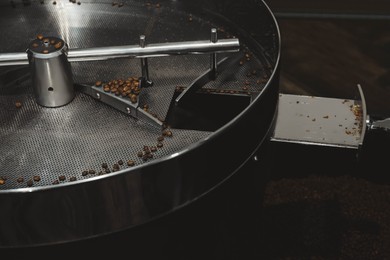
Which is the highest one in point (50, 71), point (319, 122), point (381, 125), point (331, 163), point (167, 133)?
point (50, 71)

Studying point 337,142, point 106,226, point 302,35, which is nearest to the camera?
point 106,226

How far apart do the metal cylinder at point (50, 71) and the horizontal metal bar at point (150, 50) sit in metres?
0.05

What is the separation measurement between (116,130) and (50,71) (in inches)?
8.6

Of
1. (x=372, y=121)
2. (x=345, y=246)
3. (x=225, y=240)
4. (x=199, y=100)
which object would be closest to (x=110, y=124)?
(x=199, y=100)

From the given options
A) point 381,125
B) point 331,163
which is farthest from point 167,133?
point 331,163

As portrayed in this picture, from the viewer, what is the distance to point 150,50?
152 cm

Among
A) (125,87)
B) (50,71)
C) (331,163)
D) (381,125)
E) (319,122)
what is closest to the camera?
(50,71)

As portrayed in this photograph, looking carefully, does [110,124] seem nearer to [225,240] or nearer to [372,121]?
[225,240]

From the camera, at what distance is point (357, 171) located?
243 cm

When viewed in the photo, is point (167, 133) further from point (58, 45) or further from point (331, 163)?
point (331, 163)

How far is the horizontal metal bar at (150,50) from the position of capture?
1491 millimetres

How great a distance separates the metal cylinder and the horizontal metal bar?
5 cm

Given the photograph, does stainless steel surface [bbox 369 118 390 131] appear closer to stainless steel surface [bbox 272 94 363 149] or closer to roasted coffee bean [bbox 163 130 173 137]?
stainless steel surface [bbox 272 94 363 149]

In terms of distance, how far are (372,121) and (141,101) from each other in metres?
0.71
